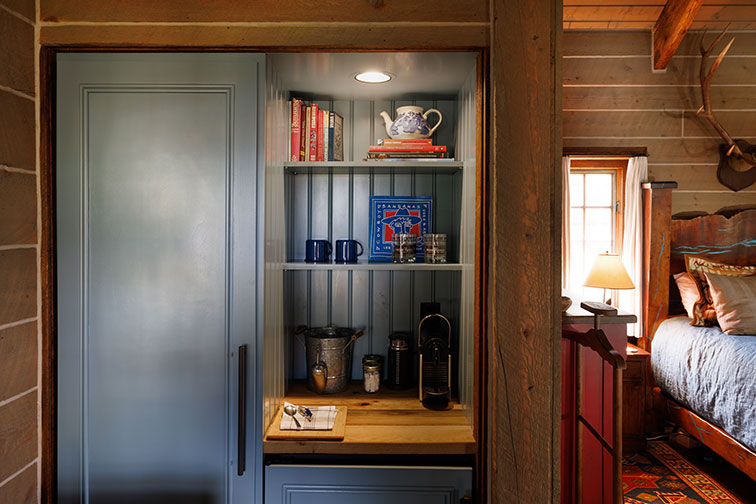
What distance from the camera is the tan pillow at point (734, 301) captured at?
2850mm

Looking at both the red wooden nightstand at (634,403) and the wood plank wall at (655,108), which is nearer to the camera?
the red wooden nightstand at (634,403)

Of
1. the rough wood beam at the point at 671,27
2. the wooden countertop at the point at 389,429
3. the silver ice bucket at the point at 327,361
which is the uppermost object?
the rough wood beam at the point at 671,27

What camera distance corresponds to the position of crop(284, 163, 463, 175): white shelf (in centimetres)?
171

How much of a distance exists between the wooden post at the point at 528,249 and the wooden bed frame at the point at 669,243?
2.50 meters

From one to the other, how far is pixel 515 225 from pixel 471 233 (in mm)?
250

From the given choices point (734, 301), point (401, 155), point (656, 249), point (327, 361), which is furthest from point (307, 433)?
point (656, 249)

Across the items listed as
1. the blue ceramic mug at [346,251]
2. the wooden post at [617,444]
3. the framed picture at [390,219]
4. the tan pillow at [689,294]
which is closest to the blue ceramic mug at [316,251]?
the blue ceramic mug at [346,251]

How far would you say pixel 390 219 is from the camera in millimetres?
2064

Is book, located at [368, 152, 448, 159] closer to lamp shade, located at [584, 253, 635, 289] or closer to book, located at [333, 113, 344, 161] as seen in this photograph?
book, located at [333, 113, 344, 161]

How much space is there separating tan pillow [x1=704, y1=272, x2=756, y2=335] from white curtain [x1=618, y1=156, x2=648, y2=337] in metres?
0.44

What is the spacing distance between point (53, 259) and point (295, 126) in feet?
3.07

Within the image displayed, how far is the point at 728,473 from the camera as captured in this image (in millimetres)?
2883

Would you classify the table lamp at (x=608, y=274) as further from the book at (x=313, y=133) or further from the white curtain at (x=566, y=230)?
the book at (x=313, y=133)

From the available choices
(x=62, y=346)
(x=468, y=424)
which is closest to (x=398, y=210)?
(x=468, y=424)
